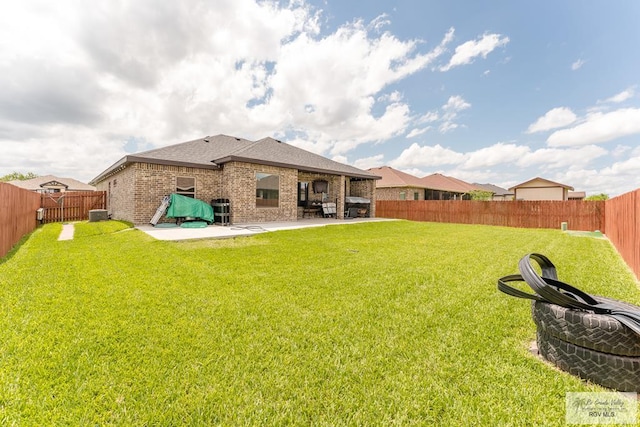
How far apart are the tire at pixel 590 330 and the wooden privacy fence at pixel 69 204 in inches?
785

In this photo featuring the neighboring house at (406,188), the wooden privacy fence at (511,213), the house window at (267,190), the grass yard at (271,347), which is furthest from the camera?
the neighboring house at (406,188)

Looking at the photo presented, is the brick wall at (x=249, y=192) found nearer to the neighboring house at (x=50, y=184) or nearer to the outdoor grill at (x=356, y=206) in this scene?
the outdoor grill at (x=356, y=206)

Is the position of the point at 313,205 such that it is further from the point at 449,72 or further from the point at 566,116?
the point at 566,116

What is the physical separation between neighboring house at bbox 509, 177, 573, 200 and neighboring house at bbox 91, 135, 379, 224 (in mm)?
25685

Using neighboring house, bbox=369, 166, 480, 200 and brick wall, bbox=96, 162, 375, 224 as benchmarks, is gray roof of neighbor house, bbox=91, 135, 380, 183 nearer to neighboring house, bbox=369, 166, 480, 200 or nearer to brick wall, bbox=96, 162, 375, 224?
brick wall, bbox=96, 162, 375, 224

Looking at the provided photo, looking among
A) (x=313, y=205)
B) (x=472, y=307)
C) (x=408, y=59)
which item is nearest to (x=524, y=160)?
(x=408, y=59)

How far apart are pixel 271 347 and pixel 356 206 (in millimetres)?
15196

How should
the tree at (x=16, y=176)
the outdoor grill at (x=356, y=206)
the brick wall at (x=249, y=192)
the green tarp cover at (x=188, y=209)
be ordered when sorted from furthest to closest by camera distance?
the tree at (x=16, y=176) → the outdoor grill at (x=356, y=206) → the brick wall at (x=249, y=192) → the green tarp cover at (x=188, y=209)

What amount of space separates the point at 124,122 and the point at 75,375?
18.6 m

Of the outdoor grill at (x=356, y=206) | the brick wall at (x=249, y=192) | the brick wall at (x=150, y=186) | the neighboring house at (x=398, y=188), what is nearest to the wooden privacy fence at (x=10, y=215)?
the brick wall at (x=150, y=186)

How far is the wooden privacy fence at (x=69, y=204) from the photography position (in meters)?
14.3

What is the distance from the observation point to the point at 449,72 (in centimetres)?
1221

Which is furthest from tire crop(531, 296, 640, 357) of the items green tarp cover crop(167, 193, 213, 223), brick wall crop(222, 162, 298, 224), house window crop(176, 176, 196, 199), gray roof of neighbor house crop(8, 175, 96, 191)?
gray roof of neighbor house crop(8, 175, 96, 191)

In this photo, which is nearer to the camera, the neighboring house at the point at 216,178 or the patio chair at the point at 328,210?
the neighboring house at the point at 216,178
